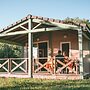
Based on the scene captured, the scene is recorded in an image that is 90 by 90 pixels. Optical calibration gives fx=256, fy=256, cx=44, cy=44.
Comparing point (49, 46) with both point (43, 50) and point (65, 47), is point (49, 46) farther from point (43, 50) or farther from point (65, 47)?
point (65, 47)

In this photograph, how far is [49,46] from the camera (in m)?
19.5

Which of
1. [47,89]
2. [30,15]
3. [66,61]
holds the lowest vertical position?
[47,89]

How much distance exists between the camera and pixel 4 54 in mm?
33344

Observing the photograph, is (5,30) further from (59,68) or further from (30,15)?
(59,68)

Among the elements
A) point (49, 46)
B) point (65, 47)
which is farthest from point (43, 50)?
point (65, 47)

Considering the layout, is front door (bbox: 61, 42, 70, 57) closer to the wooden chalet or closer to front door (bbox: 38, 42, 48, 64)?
the wooden chalet

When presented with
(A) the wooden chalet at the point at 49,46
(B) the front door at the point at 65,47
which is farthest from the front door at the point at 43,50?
(B) the front door at the point at 65,47

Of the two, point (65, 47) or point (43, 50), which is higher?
point (65, 47)

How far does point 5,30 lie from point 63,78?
5492 mm

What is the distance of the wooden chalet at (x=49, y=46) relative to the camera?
14.8m

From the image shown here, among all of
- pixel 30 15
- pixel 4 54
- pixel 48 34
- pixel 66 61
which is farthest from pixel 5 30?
pixel 4 54

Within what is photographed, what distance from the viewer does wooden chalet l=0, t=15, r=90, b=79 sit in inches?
581

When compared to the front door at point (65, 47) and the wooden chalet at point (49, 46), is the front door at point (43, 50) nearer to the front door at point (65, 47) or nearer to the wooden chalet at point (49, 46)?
the wooden chalet at point (49, 46)

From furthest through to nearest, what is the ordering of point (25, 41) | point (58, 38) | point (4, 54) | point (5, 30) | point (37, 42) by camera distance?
point (4, 54), point (25, 41), point (37, 42), point (58, 38), point (5, 30)
